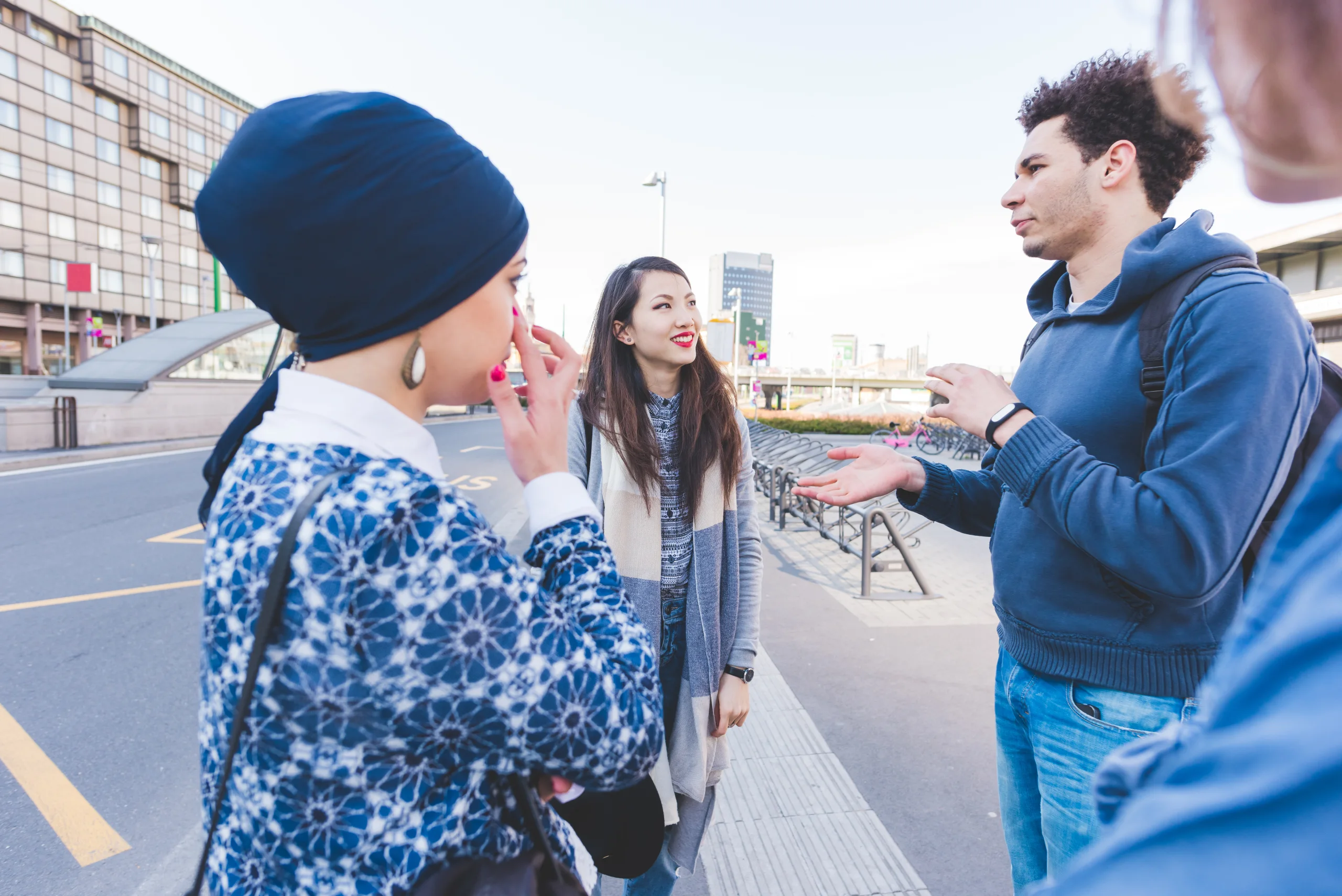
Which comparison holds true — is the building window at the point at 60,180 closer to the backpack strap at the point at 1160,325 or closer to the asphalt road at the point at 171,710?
the asphalt road at the point at 171,710

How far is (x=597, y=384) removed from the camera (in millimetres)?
2453

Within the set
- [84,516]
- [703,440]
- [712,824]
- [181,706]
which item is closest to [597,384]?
[703,440]

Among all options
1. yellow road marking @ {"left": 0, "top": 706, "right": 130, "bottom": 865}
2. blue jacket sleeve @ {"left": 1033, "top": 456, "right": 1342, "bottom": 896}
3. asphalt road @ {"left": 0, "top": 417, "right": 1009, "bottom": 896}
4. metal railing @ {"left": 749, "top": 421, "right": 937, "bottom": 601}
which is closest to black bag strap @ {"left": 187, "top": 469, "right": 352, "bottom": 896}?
blue jacket sleeve @ {"left": 1033, "top": 456, "right": 1342, "bottom": 896}

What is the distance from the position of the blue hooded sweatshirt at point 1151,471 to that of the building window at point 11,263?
49.7m

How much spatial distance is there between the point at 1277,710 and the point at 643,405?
2096mm

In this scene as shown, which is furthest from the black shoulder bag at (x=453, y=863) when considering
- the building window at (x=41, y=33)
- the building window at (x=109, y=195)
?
the building window at (x=109, y=195)

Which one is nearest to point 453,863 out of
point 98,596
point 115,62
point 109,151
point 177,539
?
point 98,596

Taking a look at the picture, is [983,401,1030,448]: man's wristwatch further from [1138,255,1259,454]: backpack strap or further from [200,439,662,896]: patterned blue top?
[200,439,662,896]: patterned blue top

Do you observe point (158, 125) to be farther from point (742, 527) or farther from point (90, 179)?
point (742, 527)

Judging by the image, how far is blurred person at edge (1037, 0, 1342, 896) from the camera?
321 mm

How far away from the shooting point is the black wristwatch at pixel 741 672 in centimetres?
224

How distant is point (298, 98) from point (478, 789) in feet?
3.09

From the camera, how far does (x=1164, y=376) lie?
1404mm

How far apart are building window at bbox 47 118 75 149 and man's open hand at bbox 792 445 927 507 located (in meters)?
52.4
